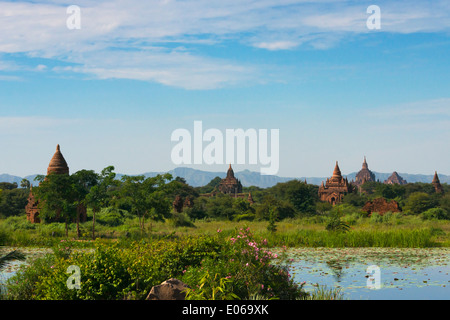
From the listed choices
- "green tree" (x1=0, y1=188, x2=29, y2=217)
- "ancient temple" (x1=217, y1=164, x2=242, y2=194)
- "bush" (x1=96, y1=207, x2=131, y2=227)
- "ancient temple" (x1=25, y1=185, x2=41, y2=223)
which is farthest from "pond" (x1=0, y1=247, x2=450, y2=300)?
"ancient temple" (x1=217, y1=164, x2=242, y2=194)

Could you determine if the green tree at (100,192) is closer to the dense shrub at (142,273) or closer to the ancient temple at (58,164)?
the ancient temple at (58,164)

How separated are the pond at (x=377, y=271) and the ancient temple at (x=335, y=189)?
214 feet

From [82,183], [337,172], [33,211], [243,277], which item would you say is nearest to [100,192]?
[82,183]

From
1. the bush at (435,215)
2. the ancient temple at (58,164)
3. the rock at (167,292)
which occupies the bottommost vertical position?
the bush at (435,215)

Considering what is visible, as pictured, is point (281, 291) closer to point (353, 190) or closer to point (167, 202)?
point (167, 202)

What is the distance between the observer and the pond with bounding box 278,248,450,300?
12.9m

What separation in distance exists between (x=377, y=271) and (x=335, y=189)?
7403 centimetres

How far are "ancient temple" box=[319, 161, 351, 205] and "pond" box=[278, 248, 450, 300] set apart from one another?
65219 mm

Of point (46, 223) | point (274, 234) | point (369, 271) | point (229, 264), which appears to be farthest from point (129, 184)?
point (229, 264)

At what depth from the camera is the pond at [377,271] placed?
12.9 m

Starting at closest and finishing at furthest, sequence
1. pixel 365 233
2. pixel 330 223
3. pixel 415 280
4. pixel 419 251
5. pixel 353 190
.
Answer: pixel 415 280, pixel 419 251, pixel 365 233, pixel 330 223, pixel 353 190

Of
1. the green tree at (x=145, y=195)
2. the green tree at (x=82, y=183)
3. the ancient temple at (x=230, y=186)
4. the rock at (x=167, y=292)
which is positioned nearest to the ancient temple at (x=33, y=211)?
the green tree at (x=82, y=183)

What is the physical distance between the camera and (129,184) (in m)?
27.1

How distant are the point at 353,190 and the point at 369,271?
267 ft
